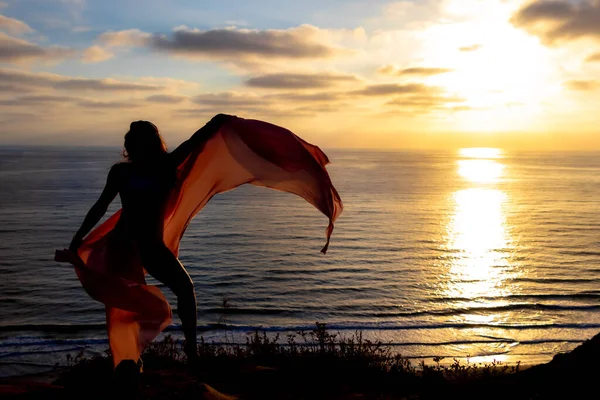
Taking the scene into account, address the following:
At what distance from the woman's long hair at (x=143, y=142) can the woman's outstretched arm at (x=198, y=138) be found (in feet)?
0.67

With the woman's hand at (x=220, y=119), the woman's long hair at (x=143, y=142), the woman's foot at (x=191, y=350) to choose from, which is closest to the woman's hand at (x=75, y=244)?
the woman's long hair at (x=143, y=142)

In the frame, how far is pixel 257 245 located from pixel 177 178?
18.1 m

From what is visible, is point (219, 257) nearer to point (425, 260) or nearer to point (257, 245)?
point (257, 245)

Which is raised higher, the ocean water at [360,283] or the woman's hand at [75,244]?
the woman's hand at [75,244]

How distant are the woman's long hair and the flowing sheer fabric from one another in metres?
0.84

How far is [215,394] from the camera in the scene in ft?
19.0

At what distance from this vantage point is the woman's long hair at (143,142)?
5.79m

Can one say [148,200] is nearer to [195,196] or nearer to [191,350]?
[195,196]

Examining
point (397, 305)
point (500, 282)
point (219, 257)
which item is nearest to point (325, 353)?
point (397, 305)

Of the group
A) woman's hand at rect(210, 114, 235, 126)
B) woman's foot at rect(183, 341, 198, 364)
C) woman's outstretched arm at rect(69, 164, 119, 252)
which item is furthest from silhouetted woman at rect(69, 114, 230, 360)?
woman's hand at rect(210, 114, 235, 126)

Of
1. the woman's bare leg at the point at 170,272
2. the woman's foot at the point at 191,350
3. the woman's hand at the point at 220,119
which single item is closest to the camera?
the woman's bare leg at the point at 170,272

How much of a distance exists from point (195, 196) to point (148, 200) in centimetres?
111

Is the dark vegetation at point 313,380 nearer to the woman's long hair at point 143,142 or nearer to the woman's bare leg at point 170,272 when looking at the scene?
the woman's bare leg at point 170,272

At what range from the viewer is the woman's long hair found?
5789 mm
